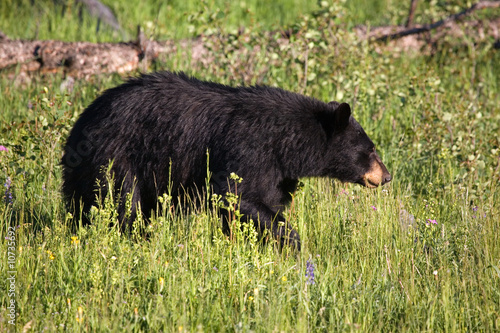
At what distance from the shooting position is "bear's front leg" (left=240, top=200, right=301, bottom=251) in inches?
152

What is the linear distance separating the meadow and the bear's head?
0.18 meters

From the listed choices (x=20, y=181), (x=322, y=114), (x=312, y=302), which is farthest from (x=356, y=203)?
(x=20, y=181)

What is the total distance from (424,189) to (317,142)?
1.50m

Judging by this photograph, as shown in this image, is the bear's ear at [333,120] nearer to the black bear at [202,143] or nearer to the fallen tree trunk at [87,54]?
the black bear at [202,143]

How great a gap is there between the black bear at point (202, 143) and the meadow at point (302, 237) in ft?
0.62

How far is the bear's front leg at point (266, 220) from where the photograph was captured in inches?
152

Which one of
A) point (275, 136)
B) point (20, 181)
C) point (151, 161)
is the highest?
point (275, 136)

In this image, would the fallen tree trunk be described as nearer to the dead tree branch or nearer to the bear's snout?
the dead tree branch

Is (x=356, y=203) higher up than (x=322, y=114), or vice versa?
(x=322, y=114)

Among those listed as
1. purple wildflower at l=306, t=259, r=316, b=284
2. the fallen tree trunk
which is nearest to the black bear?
purple wildflower at l=306, t=259, r=316, b=284

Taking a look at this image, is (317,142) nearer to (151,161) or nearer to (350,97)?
(151,161)

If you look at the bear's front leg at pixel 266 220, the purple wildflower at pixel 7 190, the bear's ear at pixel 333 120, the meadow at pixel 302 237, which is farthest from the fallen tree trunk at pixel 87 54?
the bear's front leg at pixel 266 220

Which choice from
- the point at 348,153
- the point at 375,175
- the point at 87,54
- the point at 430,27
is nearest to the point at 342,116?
the point at 348,153

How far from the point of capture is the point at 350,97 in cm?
609
